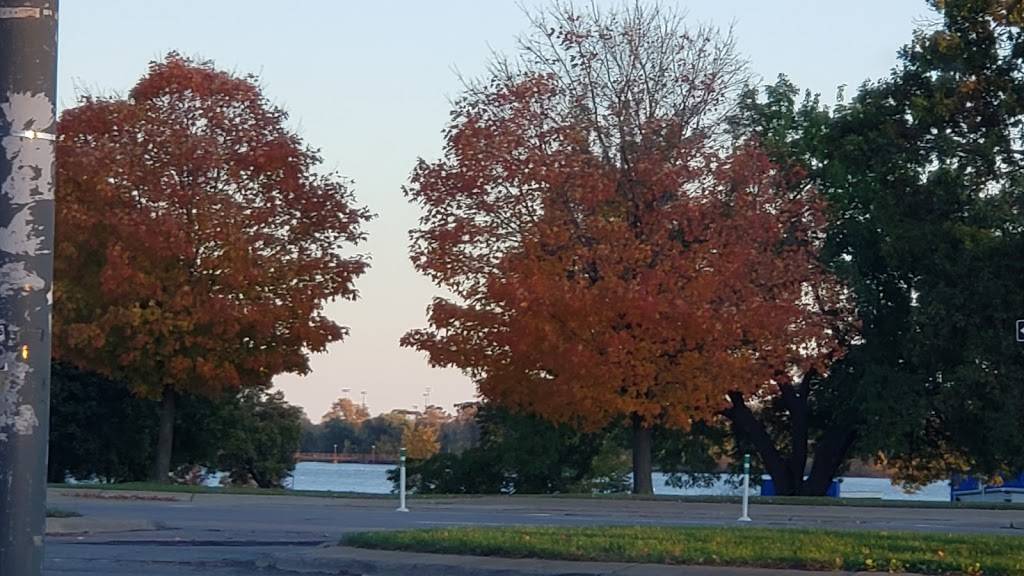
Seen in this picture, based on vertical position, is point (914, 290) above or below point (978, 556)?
above

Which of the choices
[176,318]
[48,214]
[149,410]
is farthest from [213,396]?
[48,214]

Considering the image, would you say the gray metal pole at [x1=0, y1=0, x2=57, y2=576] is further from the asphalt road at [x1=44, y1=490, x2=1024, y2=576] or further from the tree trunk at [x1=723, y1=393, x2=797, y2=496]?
the tree trunk at [x1=723, y1=393, x2=797, y2=496]

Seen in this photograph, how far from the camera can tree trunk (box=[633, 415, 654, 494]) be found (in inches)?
1313

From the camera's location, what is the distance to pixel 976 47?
26.4 m

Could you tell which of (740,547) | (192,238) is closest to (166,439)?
(192,238)

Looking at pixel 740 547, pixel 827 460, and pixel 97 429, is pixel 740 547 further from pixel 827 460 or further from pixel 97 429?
pixel 97 429

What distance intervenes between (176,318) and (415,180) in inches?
240

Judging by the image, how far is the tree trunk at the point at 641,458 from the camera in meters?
33.3

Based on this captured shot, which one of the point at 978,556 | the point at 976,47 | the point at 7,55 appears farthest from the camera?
the point at 976,47

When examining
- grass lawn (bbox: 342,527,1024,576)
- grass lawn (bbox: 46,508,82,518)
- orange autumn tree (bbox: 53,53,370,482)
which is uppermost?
orange autumn tree (bbox: 53,53,370,482)

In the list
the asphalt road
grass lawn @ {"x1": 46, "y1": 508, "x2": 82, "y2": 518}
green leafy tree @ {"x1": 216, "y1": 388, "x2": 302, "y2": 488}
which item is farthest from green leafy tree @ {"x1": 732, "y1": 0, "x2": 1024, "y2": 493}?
green leafy tree @ {"x1": 216, "y1": 388, "x2": 302, "y2": 488}

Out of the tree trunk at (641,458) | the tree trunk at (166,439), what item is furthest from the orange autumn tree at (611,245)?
the tree trunk at (166,439)

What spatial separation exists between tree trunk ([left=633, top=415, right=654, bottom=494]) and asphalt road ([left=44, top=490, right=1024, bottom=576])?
A: 6.18 metres

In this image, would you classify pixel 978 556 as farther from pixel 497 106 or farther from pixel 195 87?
pixel 195 87
